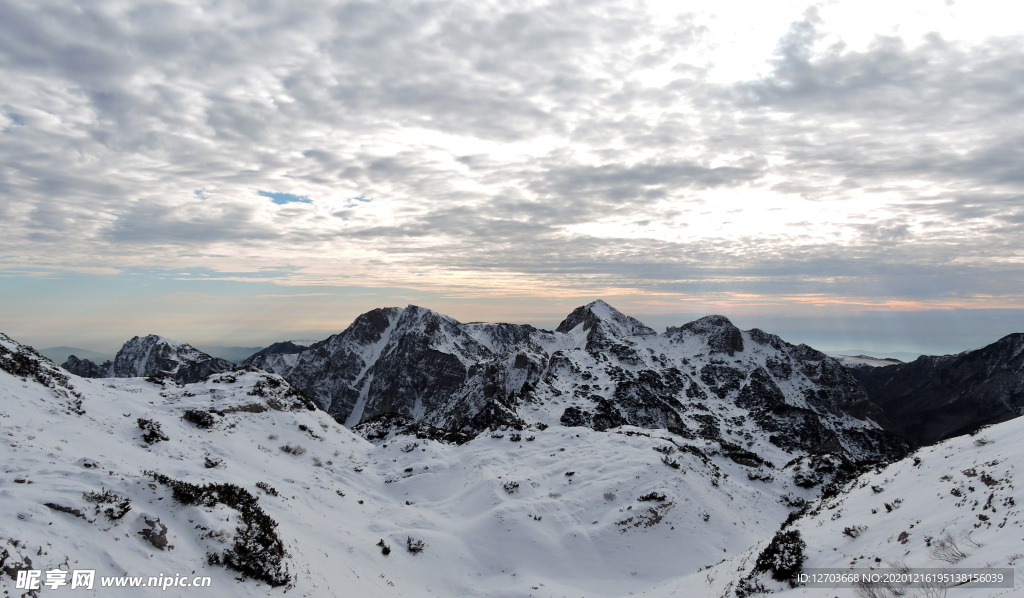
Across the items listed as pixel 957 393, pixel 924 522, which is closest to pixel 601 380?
pixel 924 522

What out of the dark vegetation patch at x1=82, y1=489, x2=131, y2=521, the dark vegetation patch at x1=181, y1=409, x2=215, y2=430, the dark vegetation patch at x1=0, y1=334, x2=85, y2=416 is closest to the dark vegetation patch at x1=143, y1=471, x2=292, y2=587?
the dark vegetation patch at x1=82, y1=489, x2=131, y2=521

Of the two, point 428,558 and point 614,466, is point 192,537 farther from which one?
point 614,466

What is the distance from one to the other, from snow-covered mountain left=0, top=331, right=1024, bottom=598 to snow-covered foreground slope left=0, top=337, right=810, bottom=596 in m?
0.10

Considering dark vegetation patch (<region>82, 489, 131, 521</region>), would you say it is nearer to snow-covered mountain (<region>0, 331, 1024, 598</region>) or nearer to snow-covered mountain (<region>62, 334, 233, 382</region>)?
snow-covered mountain (<region>0, 331, 1024, 598</region>)

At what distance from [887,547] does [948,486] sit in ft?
13.4

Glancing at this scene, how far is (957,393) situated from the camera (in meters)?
148

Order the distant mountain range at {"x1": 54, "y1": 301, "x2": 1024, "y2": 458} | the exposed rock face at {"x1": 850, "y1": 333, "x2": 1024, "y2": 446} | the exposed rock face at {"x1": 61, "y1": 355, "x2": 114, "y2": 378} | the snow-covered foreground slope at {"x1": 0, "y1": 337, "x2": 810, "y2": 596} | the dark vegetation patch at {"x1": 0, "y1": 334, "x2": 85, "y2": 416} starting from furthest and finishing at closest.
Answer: the exposed rock face at {"x1": 61, "y1": 355, "x2": 114, "y2": 378} < the exposed rock face at {"x1": 850, "y1": 333, "x2": 1024, "y2": 446} < the distant mountain range at {"x1": 54, "y1": 301, "x2": 1024, "y2": 458} < the dark vegetation patch at {"x1": 0, "y1": 334, "x2": 85, "y2": 416} < the snow-covered foreground slope at {"x1": 0, "y1": 337, "x2": 810, "y2": 596}

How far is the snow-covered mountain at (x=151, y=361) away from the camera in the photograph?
488 ft

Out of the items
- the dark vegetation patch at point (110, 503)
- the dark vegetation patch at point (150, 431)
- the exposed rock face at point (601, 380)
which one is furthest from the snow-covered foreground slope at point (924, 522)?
the exposed rock face at point (601, 380)

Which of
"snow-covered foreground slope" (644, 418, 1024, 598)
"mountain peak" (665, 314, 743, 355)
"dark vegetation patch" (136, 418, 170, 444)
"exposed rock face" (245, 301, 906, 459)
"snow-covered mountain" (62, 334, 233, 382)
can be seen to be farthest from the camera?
"snow-covered mountain" (62, 334, 233, 382)

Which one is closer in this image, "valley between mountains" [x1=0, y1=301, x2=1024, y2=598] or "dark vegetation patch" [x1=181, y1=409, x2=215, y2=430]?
"valley between mountains" [x1=0, y1=301, x2=1024, y2=598]

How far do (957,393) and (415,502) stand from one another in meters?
192

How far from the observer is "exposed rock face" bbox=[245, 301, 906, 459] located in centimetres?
7800

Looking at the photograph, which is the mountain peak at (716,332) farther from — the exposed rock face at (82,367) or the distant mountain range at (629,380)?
→ the exposed rock face at (82,367)
